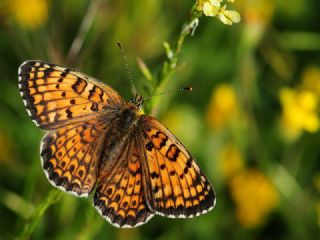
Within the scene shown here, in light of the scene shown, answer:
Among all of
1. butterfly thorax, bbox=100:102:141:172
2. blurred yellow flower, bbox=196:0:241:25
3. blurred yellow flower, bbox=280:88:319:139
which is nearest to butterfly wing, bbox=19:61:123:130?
butterfly thorax, bbox=100:102:141:172

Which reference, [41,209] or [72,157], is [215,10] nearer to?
[72,157]

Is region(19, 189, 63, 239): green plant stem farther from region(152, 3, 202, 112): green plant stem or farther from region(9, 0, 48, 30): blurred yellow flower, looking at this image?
region(9, 0, 48, 30): blurred yellow flower

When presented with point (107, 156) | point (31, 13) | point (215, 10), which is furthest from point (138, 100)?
point (31, 13)

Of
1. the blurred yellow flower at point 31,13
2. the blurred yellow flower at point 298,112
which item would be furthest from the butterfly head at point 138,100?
the blurred yellow flower at point 31,13

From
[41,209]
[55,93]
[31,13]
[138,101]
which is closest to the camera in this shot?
[41,209]

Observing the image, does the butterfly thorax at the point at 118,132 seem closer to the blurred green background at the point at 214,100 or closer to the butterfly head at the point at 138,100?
the butterfly head at the point at 138,100

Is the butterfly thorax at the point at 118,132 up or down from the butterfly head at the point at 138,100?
down

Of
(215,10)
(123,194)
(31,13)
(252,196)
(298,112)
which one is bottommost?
(252,196)
